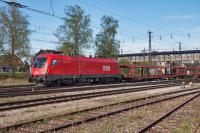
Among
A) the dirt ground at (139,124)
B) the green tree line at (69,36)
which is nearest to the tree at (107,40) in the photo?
the green tree line at (69,36)

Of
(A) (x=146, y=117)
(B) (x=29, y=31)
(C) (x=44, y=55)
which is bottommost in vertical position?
(A) (x=146, y=117)

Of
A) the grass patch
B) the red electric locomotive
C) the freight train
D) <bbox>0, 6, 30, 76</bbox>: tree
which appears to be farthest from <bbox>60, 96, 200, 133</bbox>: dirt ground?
<bbox>0, 6, 30, 76</bbox>: tree

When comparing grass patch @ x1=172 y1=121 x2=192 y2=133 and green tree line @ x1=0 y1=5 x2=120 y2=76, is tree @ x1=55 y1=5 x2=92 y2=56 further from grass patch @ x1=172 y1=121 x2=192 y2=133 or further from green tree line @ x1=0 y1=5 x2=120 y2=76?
grass patch @ x1=172 y1=121 x2=192 y2=133

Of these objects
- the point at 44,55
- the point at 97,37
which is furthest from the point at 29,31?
the point at 44,55

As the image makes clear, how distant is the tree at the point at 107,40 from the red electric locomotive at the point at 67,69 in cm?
2954

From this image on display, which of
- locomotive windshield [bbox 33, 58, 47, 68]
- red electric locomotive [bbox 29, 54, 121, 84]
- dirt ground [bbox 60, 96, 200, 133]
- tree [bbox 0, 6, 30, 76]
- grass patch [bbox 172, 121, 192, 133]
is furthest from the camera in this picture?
tree [bbox 0, 6, 30, 76]

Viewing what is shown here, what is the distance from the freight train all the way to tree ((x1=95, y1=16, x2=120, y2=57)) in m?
19.0

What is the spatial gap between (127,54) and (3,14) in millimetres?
62816

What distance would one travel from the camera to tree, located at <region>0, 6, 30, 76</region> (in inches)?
2442

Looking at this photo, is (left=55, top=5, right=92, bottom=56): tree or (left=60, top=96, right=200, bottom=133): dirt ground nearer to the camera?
(left=60, top=96, right=200, bottom=133): dirt ground

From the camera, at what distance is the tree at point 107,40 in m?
76.8

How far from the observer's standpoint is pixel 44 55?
36531 millimetres

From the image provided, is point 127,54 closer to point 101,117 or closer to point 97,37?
point 97,37

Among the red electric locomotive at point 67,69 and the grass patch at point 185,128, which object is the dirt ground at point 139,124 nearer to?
the grass patch at point 185,128
